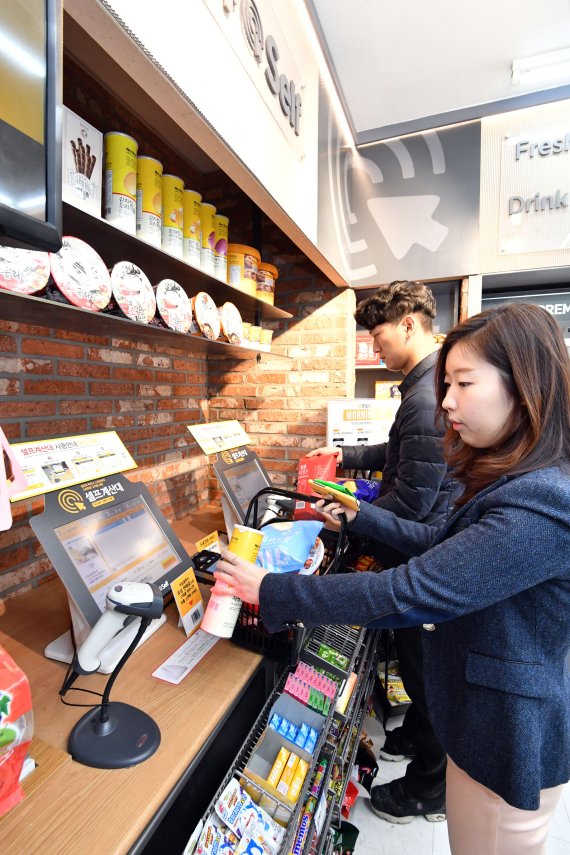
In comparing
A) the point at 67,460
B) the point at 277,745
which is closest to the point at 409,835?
the point at 277,745

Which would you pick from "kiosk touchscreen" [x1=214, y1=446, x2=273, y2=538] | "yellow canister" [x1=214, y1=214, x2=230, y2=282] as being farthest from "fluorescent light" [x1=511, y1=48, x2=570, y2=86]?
"kiosk touchscreen" [x1=214, y1=446, x2=273, y2=538]

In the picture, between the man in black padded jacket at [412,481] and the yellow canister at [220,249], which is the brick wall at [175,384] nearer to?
the yellow canister at [220,249]

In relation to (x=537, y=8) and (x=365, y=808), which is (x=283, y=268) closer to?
(x=537, y=8)

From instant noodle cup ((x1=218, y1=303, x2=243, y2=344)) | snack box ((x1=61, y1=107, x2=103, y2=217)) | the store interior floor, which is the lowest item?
the store interior floor

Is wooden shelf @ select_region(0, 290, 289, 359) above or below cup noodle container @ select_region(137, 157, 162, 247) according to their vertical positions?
below

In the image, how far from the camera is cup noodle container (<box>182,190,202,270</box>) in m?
1.36

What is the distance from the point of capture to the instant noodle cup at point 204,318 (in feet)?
4.80

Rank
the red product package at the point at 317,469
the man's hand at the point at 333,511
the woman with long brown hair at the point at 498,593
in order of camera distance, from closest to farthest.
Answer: the woman with long brown hair at the point at 498,593
the man's hand at the point at 333,511
the red product package at the point at 317,469

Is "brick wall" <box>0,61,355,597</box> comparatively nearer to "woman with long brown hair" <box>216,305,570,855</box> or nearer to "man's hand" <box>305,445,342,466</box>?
"man's hand" <box>305,445,342,466</box>

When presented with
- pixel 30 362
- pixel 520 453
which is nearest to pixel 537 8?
pixel 520 453

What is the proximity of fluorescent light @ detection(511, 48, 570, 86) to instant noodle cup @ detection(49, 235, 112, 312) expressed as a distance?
2422 millimetres

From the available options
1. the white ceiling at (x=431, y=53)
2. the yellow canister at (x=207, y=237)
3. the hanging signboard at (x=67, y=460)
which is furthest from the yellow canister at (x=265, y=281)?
the hanging signboard at (x=67, y=460)

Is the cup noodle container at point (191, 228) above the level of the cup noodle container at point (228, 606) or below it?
above

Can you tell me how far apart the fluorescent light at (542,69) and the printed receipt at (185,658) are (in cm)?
294
